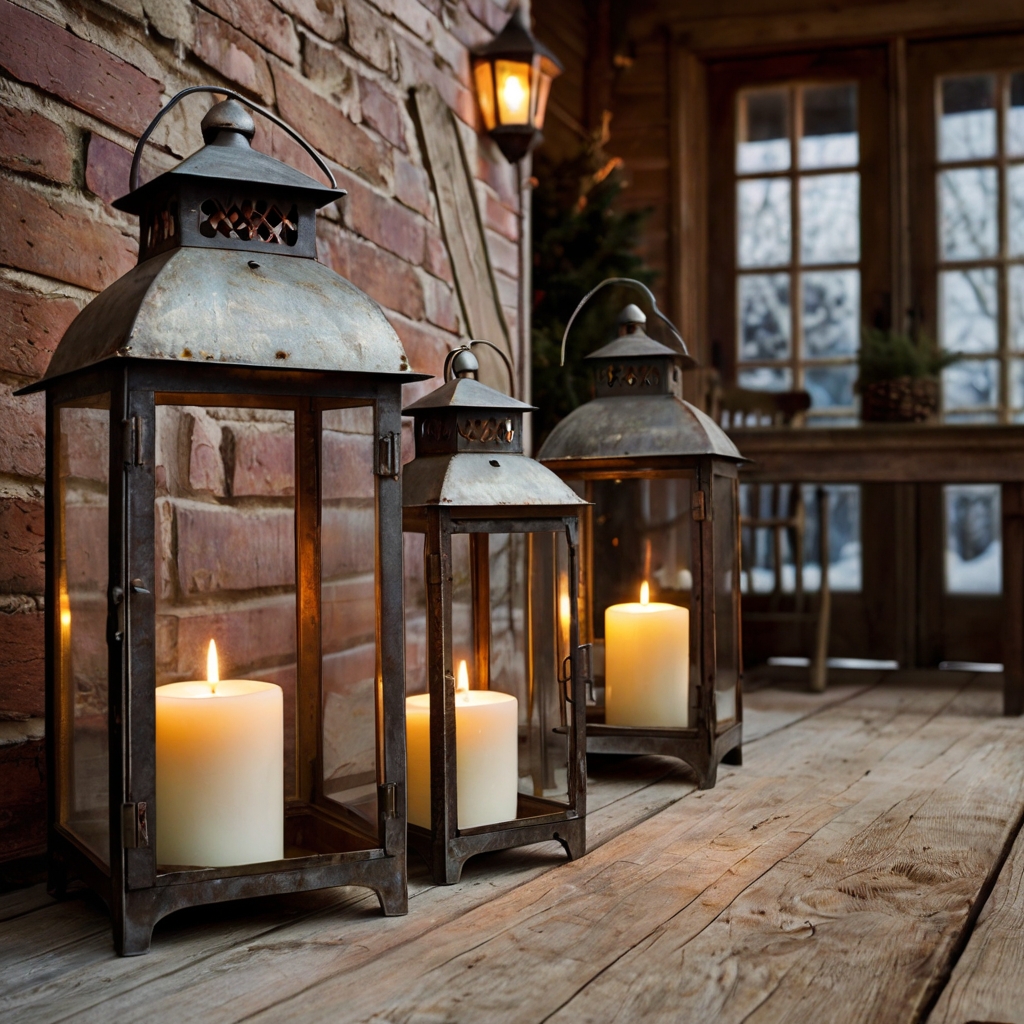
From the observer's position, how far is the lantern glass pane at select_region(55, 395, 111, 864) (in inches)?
44.8

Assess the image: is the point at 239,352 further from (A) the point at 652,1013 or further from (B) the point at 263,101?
(B) the point at 263,101

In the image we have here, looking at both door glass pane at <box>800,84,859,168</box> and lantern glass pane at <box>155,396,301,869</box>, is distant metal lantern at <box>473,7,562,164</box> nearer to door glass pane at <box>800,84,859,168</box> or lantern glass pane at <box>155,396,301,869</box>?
lantern glass pane at <box>155,396,301,869</box>

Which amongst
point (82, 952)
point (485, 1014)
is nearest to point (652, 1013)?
point (485, 1014)

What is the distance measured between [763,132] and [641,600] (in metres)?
3.11

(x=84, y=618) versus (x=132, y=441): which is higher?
(x=132, y=441)

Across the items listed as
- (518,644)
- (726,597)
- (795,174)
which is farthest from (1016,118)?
(518,644)

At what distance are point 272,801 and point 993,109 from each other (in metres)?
4.08

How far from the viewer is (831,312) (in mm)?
4445

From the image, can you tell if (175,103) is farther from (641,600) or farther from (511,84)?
(511,84)

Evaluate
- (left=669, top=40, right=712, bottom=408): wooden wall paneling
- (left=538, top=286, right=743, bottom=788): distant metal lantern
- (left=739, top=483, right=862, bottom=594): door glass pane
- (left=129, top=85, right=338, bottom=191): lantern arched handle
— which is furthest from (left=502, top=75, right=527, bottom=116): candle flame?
(left=739, top=483, right=862, bottom=594): door glass pane

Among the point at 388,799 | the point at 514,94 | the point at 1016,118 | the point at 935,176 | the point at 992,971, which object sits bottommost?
the point at 992,971

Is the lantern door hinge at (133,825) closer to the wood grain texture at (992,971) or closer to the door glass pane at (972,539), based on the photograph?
the wood grain texture at (992,971)

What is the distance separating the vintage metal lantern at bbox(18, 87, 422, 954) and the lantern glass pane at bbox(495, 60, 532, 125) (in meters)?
A: 1.31

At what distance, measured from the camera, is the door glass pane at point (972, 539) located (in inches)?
168
